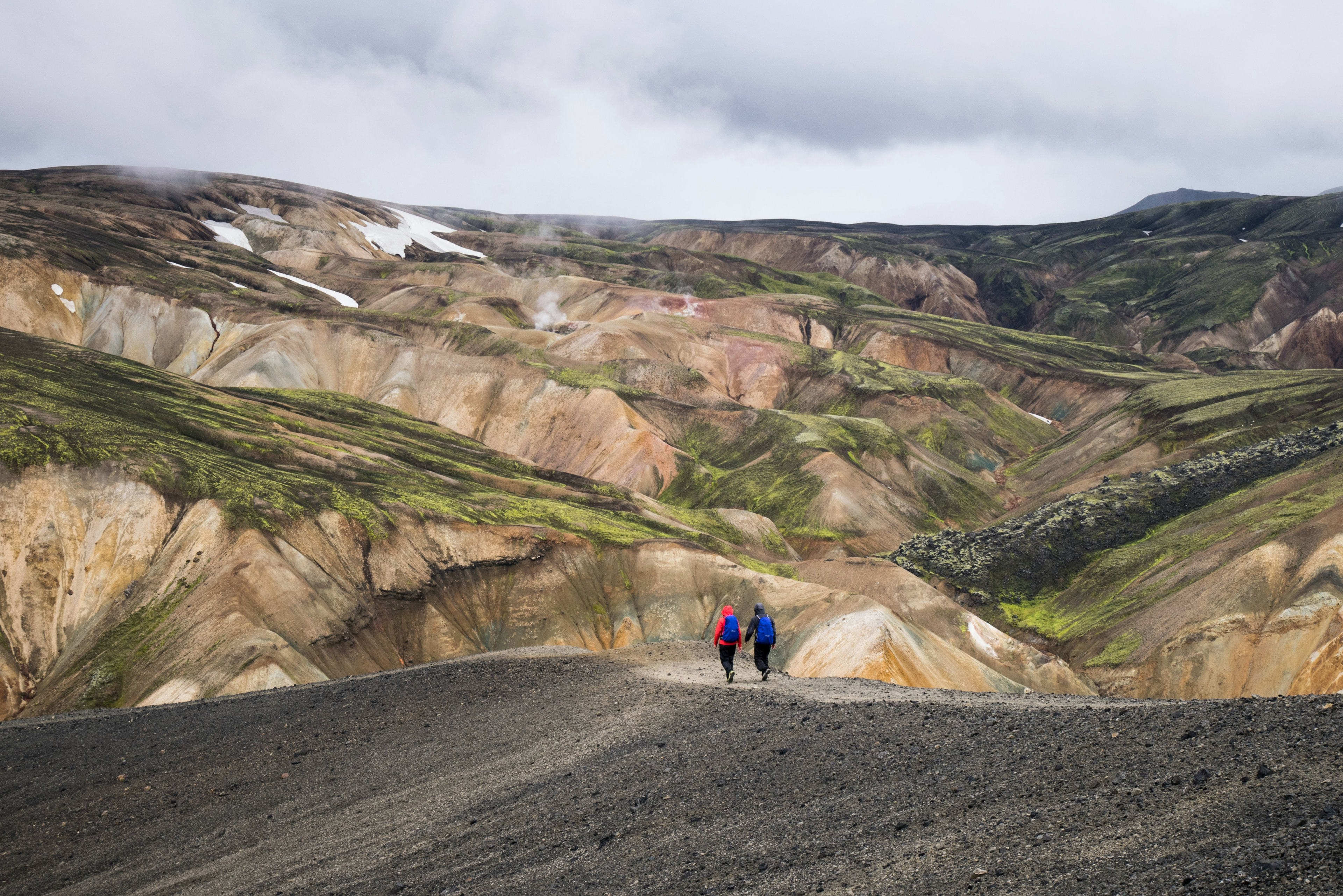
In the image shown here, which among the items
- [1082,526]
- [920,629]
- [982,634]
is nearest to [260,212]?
[1082,526]

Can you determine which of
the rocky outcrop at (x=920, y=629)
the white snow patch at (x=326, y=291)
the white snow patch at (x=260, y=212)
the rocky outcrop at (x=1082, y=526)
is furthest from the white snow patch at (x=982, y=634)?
the white snow patch at (x=260, y=212)

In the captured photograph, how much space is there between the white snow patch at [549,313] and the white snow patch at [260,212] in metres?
68.9

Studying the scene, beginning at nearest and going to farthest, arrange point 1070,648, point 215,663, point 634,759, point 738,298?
1. point 634,759
2. point 215,663
3. point 1070,648
4. point 738,298

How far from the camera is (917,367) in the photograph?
477 ft

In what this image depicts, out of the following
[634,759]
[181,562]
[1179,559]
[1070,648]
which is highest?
[634,759]

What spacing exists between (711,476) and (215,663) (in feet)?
213

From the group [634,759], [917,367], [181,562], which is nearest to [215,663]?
[181,562]

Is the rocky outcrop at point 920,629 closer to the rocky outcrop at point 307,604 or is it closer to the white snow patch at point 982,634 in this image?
the white snow patch at point 982,634

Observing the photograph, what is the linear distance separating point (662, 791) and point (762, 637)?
7.77 meters

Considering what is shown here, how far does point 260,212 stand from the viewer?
197 metres

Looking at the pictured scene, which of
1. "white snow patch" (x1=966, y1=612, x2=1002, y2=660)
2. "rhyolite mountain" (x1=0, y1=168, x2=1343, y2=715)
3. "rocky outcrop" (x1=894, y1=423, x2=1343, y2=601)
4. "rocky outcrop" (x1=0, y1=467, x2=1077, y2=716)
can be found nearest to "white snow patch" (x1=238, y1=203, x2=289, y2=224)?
"rhyolite mountain" (x1=0, y1=168, x2=1343, y2=715)

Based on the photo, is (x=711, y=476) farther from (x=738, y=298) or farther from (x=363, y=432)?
(x=738, y=298)

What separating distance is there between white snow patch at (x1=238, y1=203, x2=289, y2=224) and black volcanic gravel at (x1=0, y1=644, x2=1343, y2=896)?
191 m

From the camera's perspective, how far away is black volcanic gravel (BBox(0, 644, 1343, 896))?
895 centimetres
